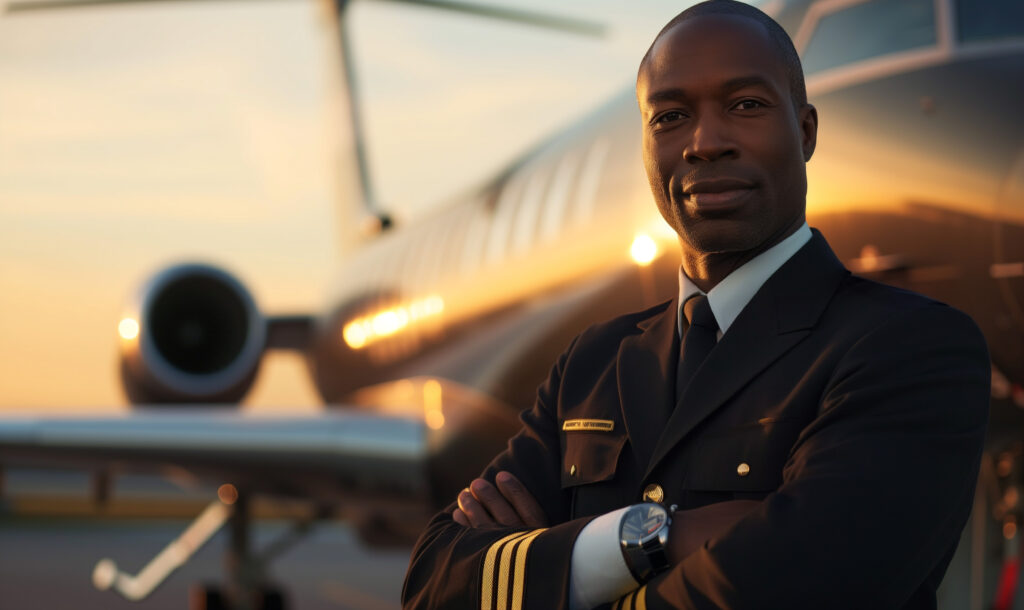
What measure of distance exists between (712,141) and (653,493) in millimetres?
526

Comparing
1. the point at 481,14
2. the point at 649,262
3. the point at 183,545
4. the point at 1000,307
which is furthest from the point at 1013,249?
the point at 481,14

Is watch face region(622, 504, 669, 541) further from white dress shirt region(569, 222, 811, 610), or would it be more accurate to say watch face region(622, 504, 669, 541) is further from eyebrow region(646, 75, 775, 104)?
eyebrow region(646, 75, 775, 104)

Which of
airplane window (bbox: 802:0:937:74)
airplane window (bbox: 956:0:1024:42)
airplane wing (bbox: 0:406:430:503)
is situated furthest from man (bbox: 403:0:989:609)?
airplane wing (bbox: 0:406:430:503)

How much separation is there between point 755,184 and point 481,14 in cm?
1600

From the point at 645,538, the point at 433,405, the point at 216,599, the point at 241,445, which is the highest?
the point at 645,538

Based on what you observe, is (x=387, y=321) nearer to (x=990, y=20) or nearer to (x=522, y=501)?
(x=990, y=20)

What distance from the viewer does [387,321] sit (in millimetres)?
10641

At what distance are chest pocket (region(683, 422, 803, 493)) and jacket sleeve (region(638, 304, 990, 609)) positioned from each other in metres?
0.05

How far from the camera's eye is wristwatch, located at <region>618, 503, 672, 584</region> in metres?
1.60

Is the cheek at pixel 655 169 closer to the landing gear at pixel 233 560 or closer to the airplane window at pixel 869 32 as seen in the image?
the airplane window at pixel 869 32

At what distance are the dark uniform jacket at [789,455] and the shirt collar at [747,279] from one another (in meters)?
0.02

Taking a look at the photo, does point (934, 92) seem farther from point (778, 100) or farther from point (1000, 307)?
point (778, 100)

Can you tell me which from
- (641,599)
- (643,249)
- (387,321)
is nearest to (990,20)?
(643,249)

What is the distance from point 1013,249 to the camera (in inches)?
131
